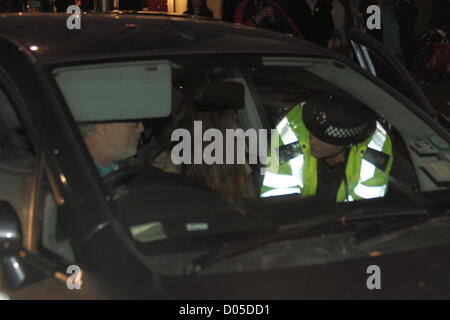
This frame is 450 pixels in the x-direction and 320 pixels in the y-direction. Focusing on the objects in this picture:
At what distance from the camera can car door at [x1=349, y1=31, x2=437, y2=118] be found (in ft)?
13.4

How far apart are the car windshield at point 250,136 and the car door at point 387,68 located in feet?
0.84

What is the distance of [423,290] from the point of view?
2488 mm

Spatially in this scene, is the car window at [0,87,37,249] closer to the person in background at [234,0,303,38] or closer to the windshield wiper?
the windshield wiper

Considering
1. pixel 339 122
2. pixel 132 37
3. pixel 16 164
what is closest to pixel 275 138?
pixel 339 122

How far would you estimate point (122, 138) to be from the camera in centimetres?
358

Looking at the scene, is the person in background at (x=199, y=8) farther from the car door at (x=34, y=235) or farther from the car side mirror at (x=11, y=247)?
the car side mirror at (x=11, y=247)

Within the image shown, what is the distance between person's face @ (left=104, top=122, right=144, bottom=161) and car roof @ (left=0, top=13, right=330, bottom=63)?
1.14 feet

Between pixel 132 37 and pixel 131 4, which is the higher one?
pixel 132 37

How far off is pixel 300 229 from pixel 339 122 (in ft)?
3.28

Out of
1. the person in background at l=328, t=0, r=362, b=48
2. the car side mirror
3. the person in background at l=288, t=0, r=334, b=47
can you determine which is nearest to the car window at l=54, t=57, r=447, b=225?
the car side mirror

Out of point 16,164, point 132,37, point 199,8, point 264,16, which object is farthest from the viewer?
point 199,8

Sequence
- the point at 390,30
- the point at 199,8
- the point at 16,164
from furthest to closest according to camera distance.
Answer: the point at 390,30 < the point at 199,8 < the point at 16,164

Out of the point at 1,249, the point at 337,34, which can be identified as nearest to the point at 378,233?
the point at 1,249

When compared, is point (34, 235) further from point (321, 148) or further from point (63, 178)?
point (321, 148)
